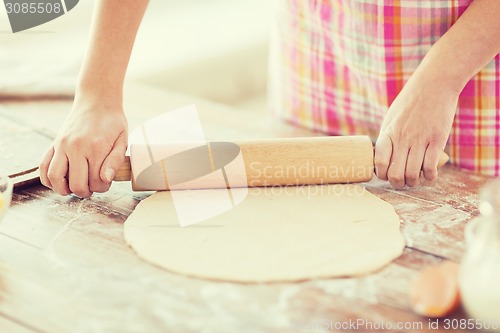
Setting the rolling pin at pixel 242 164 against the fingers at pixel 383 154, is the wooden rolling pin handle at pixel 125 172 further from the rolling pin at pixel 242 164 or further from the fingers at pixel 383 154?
the fingers at pixel 383 154

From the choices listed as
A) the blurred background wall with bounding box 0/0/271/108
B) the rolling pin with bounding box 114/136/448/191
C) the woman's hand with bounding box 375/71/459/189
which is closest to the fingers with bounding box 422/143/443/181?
the woman's hand with bounding box 375/71/459/189

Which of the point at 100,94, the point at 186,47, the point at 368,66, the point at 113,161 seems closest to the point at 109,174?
the point at 113,161

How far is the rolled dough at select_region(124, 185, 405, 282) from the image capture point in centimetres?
106

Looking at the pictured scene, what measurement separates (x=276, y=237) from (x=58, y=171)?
430mm

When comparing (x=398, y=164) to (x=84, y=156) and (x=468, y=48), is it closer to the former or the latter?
(x=468, y=48)

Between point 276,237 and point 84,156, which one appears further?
point 84,156

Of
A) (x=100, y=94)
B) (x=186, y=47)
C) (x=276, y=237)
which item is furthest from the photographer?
(x=186, y=47)

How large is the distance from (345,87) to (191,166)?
522 mm

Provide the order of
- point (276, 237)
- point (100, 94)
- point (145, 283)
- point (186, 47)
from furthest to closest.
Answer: point (186, 47) < point (100, 94) < point (276, 237) < point (145, 283)

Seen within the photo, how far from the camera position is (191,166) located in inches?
51.8

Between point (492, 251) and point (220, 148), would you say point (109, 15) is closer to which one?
point (220, 148)

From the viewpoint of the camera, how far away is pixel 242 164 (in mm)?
1317

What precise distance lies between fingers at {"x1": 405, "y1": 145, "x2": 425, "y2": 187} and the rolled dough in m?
0.09

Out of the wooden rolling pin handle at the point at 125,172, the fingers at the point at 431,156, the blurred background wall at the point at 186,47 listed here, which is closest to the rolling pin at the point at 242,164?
the wooden rolling pin handle at the point at 125,172
